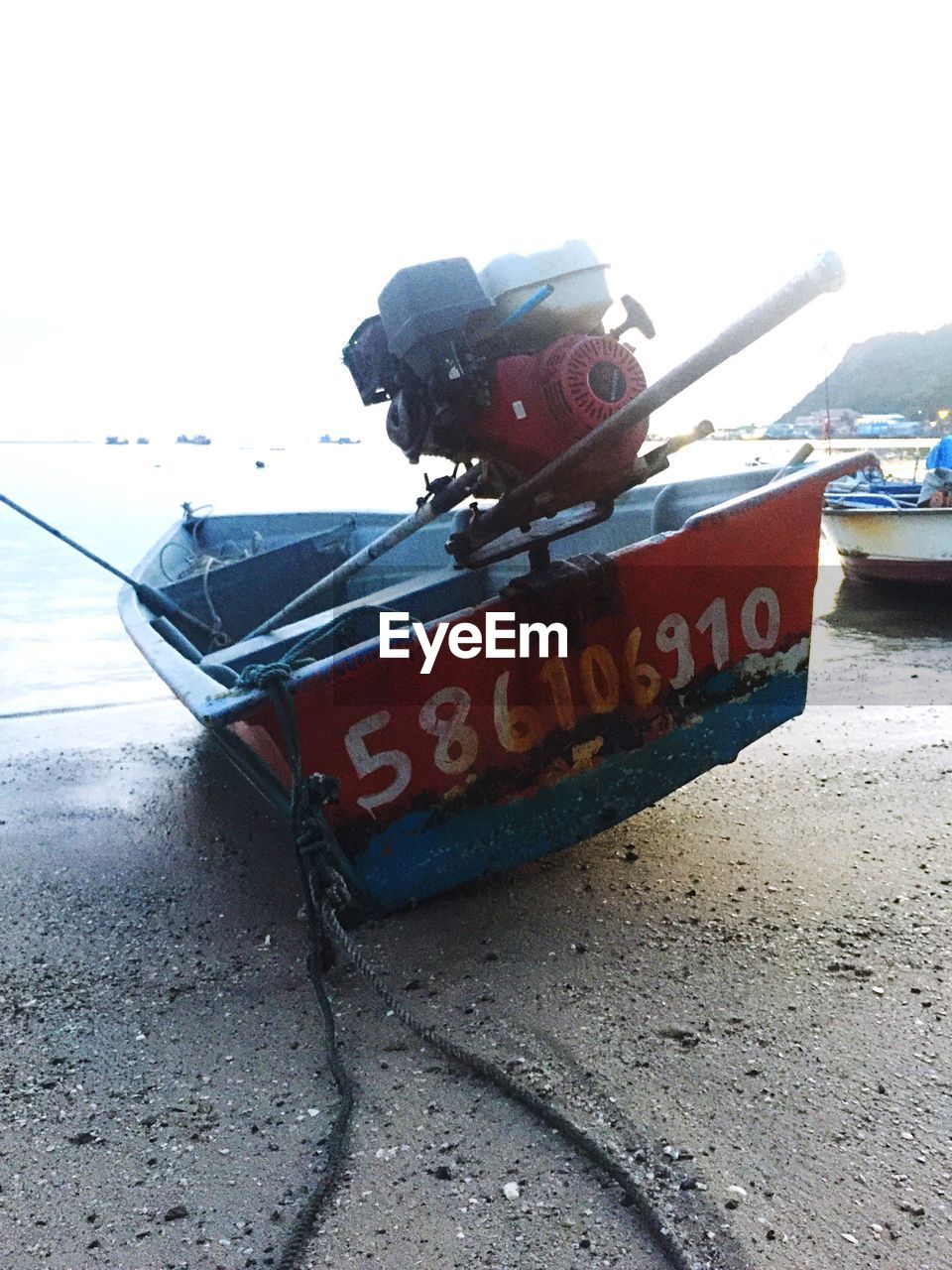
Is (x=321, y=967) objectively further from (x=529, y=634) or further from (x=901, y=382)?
(x=901, y=382)

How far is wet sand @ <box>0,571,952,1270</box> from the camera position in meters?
1.95

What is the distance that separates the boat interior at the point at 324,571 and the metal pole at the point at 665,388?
66 cm

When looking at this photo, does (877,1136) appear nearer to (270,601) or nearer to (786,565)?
(786,565)

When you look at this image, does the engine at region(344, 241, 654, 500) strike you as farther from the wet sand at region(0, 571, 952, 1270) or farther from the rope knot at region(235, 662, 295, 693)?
the wet sand at region(0, 571, 952, 1270)

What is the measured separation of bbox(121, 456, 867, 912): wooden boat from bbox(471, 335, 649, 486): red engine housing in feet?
1.34

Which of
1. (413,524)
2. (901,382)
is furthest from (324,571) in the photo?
(901,382)

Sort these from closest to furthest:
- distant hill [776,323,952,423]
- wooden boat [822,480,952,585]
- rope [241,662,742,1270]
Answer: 1. rope [241,662,742,1270]
2. wooden boat [822,480,952,585]
3. distant hill [776,323,952,423]

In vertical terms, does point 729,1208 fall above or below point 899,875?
above

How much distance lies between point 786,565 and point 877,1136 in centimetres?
178

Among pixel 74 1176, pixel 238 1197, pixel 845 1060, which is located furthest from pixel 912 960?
pixel 74 1176

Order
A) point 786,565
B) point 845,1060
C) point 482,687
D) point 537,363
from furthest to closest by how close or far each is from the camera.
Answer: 1. point 786,565
2. point 482,687
3. point 537,363
4. point 845,1060

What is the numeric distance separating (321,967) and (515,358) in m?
1.87

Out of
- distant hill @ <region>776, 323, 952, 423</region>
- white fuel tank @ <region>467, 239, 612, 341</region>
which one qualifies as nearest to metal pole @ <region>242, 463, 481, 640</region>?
white fuel tank @ <region>467, 239, 612, 341</region>

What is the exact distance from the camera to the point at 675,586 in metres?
2.97
